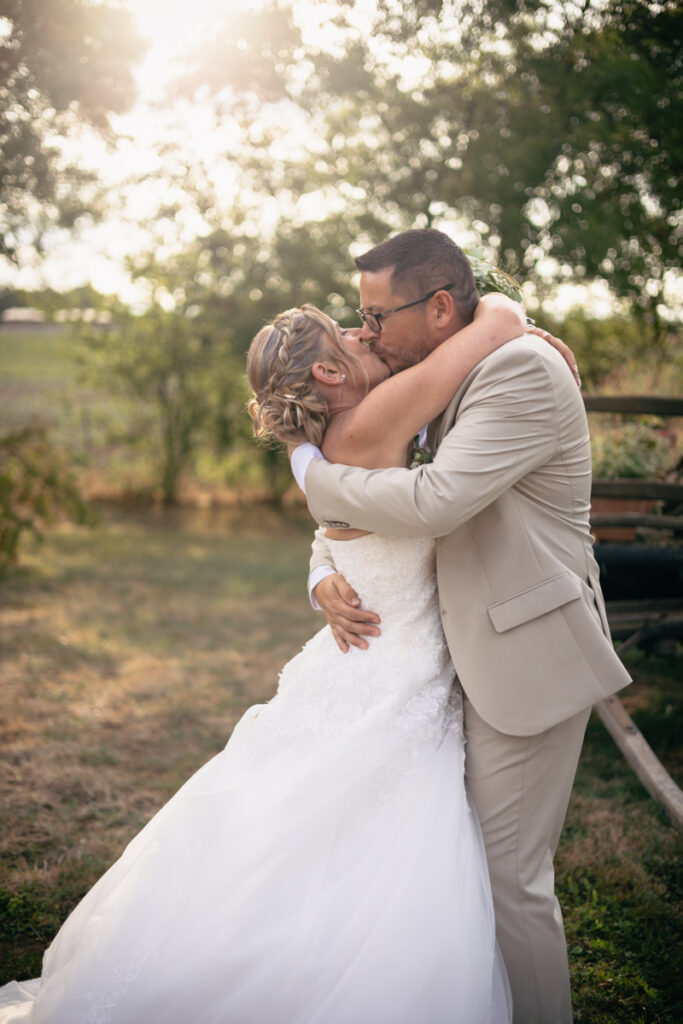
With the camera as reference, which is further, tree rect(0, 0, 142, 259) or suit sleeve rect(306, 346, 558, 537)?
tree rect(0, 0, 142, 259)

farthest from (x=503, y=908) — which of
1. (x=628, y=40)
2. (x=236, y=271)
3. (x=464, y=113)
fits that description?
(x=236, y=271)

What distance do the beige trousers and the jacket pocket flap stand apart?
35 cm

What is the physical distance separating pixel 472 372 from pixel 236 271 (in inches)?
462

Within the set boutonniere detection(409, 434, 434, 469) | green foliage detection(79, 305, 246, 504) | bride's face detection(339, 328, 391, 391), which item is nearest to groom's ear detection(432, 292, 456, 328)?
bride's face detection(339, 328, 391, 391)

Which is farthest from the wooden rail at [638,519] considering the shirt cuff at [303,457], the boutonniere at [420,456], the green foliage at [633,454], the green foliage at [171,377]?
the green foliage at [171,377]

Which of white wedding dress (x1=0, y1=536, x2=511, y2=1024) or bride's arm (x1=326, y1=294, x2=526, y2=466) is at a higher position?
bride's arm (x1=326, y1=294, x2=526, y2=466)

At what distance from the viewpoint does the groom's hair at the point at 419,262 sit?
2324 millimetres

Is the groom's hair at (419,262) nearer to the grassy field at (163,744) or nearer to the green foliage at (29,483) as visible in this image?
the grassy field at (163,744)

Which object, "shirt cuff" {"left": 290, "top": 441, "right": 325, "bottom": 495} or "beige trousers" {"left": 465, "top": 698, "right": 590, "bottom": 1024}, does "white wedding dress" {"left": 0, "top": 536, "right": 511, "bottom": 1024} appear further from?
"shirt cuff" {"left": 290, "top": 441, "right": 325, "bottom": 495}

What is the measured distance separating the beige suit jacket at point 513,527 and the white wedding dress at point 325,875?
19 centimetres

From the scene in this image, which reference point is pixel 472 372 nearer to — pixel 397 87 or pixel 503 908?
pixel 503 908

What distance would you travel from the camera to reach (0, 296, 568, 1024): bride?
2.07 meters

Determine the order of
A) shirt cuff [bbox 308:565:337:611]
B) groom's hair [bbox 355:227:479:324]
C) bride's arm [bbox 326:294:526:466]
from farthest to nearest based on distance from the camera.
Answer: shirt cuff [bbox 308:565:337:611] → groom's hair [bbox 355:227:479:324] → bride's arm [bbox 326:294:526:466]

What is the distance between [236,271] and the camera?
13.2m
